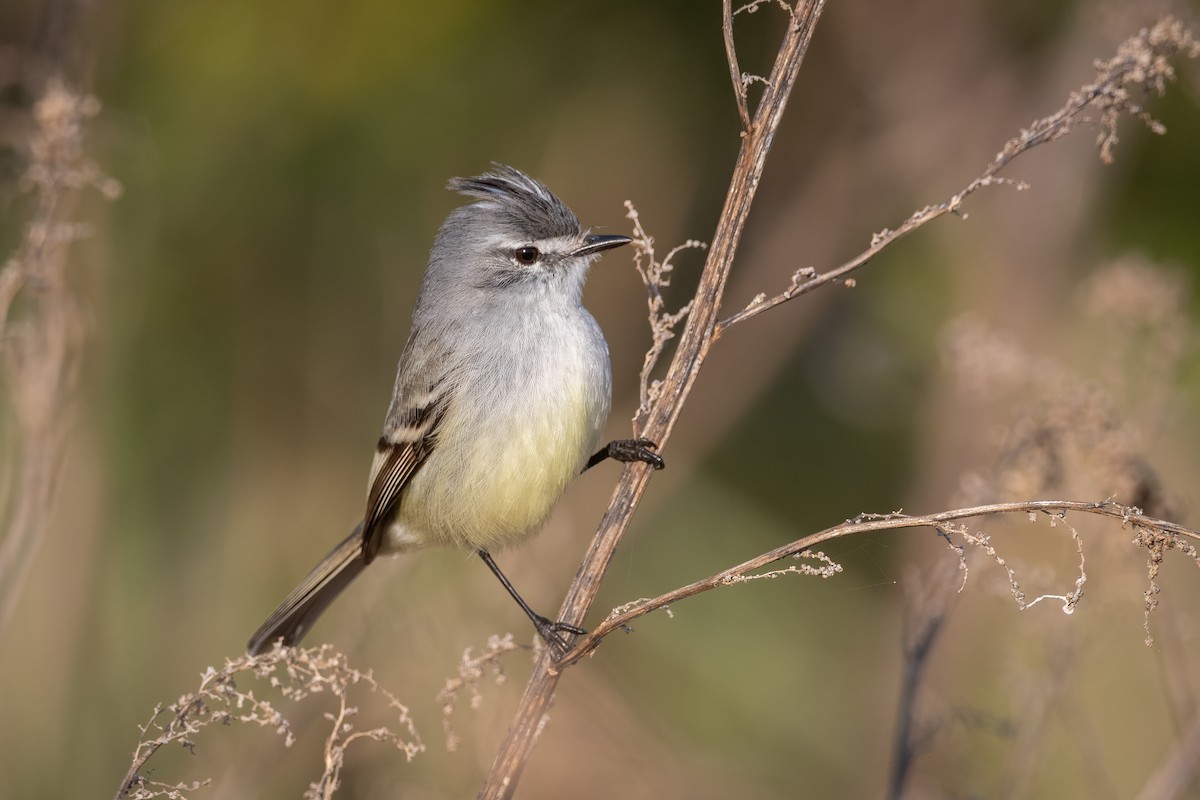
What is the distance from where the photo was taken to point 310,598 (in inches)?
139

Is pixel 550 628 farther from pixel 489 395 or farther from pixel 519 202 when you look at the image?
pixel 519 202

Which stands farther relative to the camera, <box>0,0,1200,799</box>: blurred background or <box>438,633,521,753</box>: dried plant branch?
<box>0,0,1200,799</box>: blurred background

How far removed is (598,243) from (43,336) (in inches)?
55.1

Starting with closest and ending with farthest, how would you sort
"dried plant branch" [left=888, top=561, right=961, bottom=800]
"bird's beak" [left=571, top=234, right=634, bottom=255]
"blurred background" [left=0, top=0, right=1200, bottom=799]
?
"dried plant branch" [left=888, top=561, right=961, bottom=800], "bird's beak" [left=571, top=234, right=634, bottom=255], "blurred background" [left=0, top=0, right=1200, bottom=799]

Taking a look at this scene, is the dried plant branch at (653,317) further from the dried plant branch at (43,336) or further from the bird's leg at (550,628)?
the dried plant branch at (43,336)

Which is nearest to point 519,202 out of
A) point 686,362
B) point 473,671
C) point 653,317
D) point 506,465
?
point 506,465

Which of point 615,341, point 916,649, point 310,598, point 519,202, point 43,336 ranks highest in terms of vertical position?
point 615,341

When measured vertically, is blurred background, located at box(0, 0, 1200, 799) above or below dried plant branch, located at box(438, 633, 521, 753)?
above

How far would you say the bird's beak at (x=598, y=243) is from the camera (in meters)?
3.24

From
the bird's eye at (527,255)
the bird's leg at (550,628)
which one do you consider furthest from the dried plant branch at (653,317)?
the bird's eye at (527,255)

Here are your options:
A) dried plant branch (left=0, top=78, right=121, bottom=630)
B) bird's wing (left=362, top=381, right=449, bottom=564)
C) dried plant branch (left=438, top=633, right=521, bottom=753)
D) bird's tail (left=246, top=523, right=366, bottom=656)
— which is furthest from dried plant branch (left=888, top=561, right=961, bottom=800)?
dried plant branch (left=0, top=78, right=121, bottom=630)

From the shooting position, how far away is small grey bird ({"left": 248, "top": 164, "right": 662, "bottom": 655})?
3062 mm

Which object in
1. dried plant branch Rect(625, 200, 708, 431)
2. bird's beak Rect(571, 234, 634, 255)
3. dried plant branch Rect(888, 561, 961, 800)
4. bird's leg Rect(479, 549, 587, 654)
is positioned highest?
bird's beak Rect(571, 234, 634, 255)

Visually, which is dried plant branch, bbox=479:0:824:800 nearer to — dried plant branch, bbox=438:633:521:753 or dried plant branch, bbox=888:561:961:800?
dried plant branch, bbox=438:633:521:753
